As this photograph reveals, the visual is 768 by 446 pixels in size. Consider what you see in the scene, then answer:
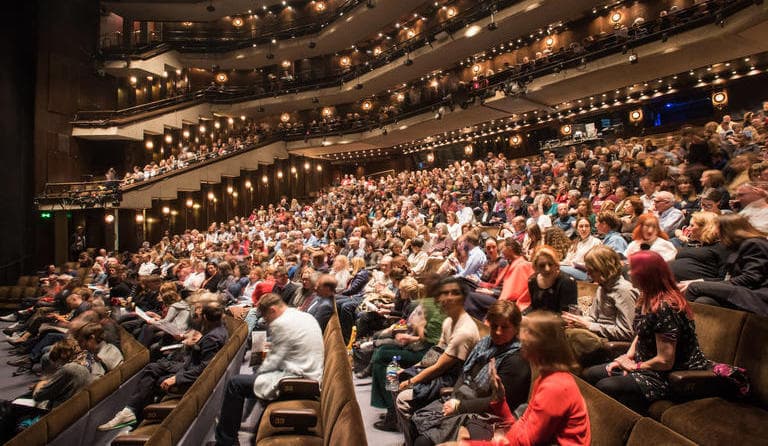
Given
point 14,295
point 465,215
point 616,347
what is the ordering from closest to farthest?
1. point 616,347
2. point 465,215
3. point 14,295

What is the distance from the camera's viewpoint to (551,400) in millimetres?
1684

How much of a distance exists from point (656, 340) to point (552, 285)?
116cm

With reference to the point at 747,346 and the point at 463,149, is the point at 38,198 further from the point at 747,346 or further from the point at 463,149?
the point at 747,346

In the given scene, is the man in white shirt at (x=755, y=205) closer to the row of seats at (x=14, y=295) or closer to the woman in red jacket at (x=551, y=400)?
the woman in red jacket at (x=551, y=400)

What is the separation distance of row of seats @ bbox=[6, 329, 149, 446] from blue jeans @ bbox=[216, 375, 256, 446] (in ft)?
3.43

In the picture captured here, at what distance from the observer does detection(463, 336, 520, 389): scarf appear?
233 centimetres

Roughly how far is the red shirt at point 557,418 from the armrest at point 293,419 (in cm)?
122

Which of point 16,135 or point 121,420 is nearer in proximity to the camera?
point 121,420

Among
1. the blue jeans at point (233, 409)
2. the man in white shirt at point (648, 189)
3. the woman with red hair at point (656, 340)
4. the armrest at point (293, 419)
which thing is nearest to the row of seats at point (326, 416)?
the armrest at point (293, 419)

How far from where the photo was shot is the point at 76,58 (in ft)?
60.6

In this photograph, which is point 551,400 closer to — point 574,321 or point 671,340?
point 671,340

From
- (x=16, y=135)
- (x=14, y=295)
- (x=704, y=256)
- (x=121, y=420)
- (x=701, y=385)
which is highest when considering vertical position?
(x=16, y=135)

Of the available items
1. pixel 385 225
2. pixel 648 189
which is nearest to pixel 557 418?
pixel 648 189

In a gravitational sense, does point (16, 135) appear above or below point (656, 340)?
above
